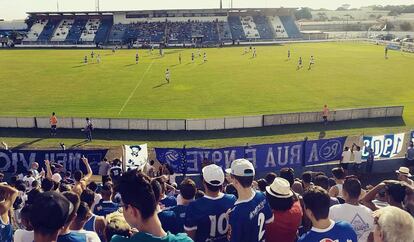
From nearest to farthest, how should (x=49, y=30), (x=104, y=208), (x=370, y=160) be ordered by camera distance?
1. (x=104, y=208)
2. (x=370, y=160)
3. (x=49, y=30)

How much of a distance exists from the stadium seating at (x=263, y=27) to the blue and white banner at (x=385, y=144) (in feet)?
227

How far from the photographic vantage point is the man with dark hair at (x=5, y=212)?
20.3ft

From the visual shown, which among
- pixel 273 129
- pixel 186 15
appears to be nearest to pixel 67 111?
pixel 273 129

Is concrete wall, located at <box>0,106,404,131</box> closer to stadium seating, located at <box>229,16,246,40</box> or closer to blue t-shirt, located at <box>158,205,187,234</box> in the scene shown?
blue t-shirt, located at <box>158,205,187,234</box>

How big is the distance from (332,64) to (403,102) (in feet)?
65.0

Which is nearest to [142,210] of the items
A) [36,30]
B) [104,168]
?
[104,168]

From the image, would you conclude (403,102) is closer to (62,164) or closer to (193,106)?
(193,106)

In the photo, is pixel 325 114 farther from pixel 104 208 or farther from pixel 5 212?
pixel 5 212

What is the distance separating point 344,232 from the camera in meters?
5.11

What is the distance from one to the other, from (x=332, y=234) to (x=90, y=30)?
283ft

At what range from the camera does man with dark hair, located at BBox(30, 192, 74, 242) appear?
3.96 m

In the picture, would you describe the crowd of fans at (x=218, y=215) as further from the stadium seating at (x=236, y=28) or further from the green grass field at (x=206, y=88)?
the stadium seating at (x=236, y=28)

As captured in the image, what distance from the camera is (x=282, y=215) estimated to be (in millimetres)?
6016

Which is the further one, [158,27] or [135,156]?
[158,27]
